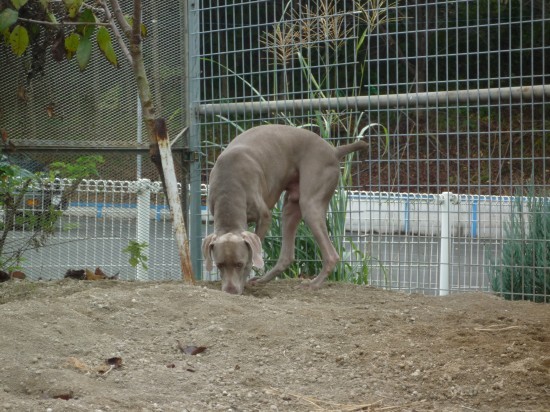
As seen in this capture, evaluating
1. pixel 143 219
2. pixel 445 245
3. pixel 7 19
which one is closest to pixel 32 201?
pixel 143 219

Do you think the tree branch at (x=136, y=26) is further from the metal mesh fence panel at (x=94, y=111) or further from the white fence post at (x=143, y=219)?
the white fence post at (x=143, y=219)

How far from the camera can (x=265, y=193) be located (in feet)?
24.0

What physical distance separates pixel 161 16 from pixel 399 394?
5.48 m

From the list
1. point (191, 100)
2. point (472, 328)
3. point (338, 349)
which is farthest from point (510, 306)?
point (191, 100)

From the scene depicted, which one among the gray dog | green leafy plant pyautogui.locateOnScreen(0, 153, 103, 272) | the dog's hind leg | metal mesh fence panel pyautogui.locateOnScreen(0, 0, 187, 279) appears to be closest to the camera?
the gray dog

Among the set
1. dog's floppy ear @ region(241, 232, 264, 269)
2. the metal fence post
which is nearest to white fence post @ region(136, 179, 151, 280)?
the metal fence post

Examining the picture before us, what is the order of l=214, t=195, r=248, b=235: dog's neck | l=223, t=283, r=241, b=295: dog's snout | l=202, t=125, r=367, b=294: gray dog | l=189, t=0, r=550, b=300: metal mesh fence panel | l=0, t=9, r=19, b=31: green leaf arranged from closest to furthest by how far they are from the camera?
l=0, t=9, r=19, b=31: green leaf
l=223, t=283, r=241, b=295: dog's snout
l=202, t=125, r=367, b=294: gray dog
l=214, t=195, r=248, b=235: dog's neck
l=189, t=0, r=550, b=300: metal mesh fence panel

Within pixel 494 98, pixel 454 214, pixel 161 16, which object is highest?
pixel 161 16

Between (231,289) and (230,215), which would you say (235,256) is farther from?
(230,215)

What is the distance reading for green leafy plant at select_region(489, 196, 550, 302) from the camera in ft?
23.6

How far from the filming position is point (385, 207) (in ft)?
28.5

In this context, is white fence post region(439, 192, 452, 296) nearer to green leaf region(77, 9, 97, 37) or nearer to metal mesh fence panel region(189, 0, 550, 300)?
metal mesh fence panel region(189, 0, 550, 300)

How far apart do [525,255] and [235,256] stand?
2.43m

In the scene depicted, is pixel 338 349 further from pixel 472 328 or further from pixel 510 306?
pixel 510 306
